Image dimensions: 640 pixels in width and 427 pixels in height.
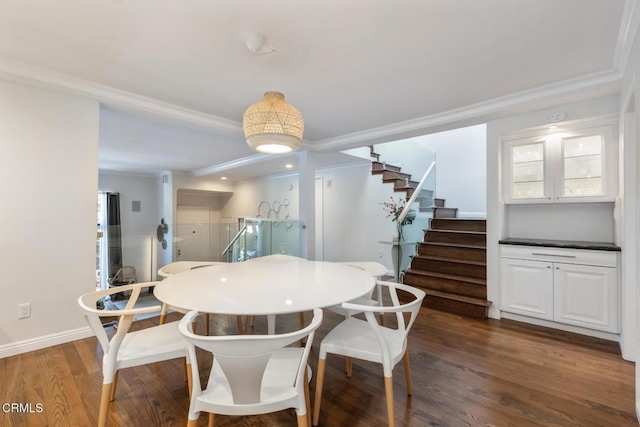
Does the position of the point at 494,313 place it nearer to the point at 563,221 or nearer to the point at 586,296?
the point at 586,296

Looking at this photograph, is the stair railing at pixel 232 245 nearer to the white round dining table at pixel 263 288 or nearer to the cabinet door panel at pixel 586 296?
the white round dining table at pixel 263 288

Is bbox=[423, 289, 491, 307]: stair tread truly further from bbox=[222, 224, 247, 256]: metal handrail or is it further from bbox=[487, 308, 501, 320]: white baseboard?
bbox=[222, 224, 247, 256]: metal handrail

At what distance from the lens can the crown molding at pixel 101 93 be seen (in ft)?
7.42

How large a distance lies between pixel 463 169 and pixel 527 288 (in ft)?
9.54

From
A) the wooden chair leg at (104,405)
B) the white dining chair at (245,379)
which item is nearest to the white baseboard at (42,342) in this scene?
the wooden chair leg at (104,405)

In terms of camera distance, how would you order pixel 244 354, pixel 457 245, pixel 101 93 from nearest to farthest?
1. pixel 244 354
2. pixel 101 93
3. pixel 457 245

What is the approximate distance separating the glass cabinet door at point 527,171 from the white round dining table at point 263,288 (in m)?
2.34

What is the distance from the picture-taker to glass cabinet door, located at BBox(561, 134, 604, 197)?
2.85 metres

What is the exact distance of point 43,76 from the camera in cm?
234

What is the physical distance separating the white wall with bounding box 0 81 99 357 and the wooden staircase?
3781 mm

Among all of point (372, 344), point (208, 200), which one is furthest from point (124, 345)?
point (208, 200)

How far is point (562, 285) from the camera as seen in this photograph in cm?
288

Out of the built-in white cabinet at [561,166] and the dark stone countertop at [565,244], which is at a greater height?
the built-in white cabinet at [561,166]

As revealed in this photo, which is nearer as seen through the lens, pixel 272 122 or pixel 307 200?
pixel 272 122
